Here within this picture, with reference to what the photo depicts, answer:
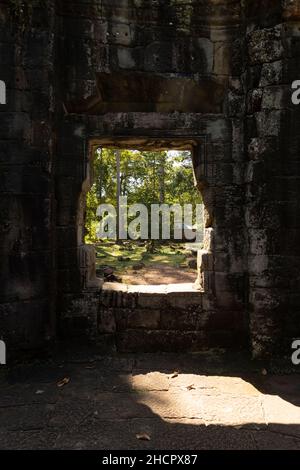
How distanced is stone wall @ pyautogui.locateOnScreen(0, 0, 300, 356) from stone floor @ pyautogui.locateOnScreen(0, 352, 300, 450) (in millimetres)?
500

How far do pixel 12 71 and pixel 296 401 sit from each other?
15.1 feet

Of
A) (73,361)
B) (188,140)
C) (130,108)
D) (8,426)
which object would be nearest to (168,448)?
(8,426)

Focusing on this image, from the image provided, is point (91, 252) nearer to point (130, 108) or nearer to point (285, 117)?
point (130, 108)

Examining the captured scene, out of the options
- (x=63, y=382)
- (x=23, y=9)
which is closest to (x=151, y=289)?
(x=63, y=382)

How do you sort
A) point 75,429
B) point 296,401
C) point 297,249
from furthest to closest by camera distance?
point 297,249 < point 296,401 < point 75,429

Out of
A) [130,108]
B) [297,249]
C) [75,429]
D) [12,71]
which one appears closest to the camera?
[75,429]

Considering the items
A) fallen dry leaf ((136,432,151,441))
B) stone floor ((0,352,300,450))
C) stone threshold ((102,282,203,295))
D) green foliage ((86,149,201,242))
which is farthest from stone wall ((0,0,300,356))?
green foliage ((86,149,201,242))

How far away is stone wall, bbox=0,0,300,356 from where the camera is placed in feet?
12.9

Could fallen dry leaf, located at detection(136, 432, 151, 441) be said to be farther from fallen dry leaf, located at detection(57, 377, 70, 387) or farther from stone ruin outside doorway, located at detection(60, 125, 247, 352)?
stone ruin outside doorway, located at detection(60, 125, 247, 352)

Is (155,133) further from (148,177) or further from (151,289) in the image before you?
(148,177)

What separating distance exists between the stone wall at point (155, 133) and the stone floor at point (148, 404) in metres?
0.50

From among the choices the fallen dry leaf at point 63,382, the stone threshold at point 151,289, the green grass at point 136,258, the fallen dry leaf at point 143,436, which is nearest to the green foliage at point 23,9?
the stone threshold at point 151,289

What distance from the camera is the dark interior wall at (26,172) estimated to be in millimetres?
3873

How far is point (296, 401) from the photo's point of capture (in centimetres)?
326
